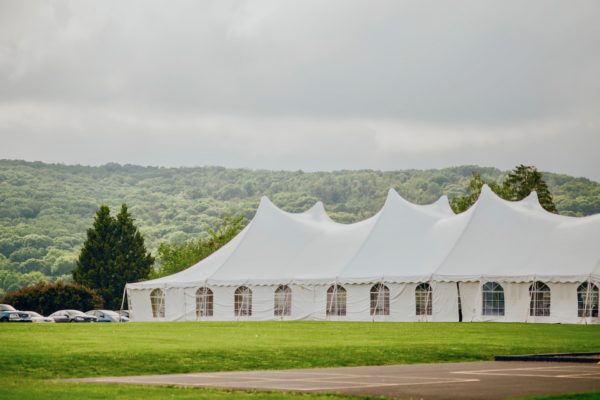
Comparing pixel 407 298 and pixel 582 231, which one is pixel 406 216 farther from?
pixel 582 231

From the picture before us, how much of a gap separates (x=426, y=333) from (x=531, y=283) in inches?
556

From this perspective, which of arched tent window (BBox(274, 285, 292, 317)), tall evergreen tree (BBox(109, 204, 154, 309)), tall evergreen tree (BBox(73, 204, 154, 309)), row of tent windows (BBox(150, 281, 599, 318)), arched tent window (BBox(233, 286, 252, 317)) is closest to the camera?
row of tent windows (BBox(150, 281, 599, 318))

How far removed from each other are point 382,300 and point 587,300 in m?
11.0

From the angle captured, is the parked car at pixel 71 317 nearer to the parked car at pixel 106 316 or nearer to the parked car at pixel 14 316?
the parked car at pixel 106 316

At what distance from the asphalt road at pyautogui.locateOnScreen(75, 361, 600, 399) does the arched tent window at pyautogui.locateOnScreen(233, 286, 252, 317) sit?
1397 inches

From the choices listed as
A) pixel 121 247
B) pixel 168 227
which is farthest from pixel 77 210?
pixel 121 247

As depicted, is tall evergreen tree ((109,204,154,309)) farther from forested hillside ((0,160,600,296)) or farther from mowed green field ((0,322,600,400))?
mowed green field ((0,322,600,400))

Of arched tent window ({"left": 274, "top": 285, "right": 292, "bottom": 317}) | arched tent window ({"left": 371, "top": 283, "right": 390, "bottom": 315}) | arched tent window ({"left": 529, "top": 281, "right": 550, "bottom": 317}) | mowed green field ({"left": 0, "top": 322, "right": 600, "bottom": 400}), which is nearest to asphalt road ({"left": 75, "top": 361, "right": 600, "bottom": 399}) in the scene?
mowed green field ({"left": 0, "top": 322, "right": 600, "bottom": 400})

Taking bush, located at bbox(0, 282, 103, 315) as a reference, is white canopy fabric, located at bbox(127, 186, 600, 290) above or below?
above

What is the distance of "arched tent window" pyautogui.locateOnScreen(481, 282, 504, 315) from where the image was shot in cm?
5338

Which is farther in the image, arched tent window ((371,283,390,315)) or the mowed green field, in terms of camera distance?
arched tent window ((371,283,390,315))

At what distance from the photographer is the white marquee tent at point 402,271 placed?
52031 millimetres

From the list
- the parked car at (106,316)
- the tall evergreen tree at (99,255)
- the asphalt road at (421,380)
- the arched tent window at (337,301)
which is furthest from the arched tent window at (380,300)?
the tall evergreen tree at (99,255)

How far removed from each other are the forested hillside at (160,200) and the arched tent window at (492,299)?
7053 centimetres
